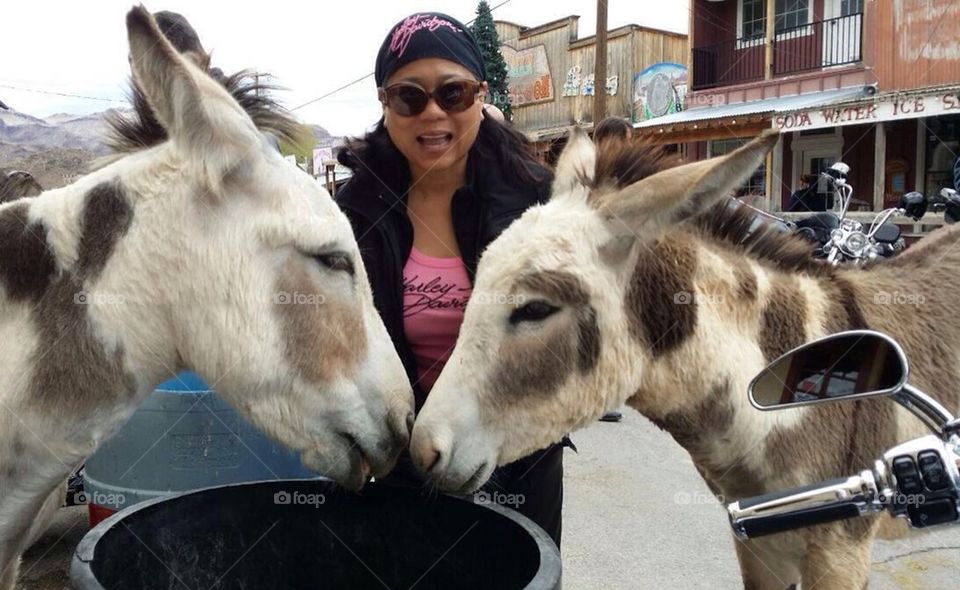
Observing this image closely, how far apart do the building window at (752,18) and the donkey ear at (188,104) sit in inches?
802

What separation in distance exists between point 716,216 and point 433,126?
1.02 m

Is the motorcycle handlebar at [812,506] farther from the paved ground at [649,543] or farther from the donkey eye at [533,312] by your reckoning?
the paved ground at [649,543]

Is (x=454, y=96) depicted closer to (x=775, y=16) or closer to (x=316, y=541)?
(x=316, y=541)

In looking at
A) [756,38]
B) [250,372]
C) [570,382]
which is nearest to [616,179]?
[570,382]

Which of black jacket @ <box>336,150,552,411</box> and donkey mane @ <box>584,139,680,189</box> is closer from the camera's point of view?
donkey mane @ <box>584,139,680,189</box>

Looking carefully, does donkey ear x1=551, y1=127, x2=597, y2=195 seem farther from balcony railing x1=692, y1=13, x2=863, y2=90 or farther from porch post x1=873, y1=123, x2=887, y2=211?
balcony railing x1=692, y1=13, x2=863, y2=90

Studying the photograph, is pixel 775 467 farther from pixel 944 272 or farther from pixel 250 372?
pixel 250 372

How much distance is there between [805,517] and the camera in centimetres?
134

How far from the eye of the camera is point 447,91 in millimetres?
2564

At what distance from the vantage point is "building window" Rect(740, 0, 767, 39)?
1962 centimetres

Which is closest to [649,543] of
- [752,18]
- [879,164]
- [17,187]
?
[17,187]

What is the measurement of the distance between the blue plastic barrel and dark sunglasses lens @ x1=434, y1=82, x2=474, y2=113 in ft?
5.80

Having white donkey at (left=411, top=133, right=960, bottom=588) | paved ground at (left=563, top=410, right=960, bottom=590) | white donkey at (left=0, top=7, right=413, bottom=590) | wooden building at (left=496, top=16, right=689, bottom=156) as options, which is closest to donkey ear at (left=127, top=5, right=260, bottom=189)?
white donkey at (left=0, top=7, right=413, bottom=590)

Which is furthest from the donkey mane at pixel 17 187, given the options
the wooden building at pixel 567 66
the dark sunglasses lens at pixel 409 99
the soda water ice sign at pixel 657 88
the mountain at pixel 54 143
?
the soda water ice sign at pixel 657 88
